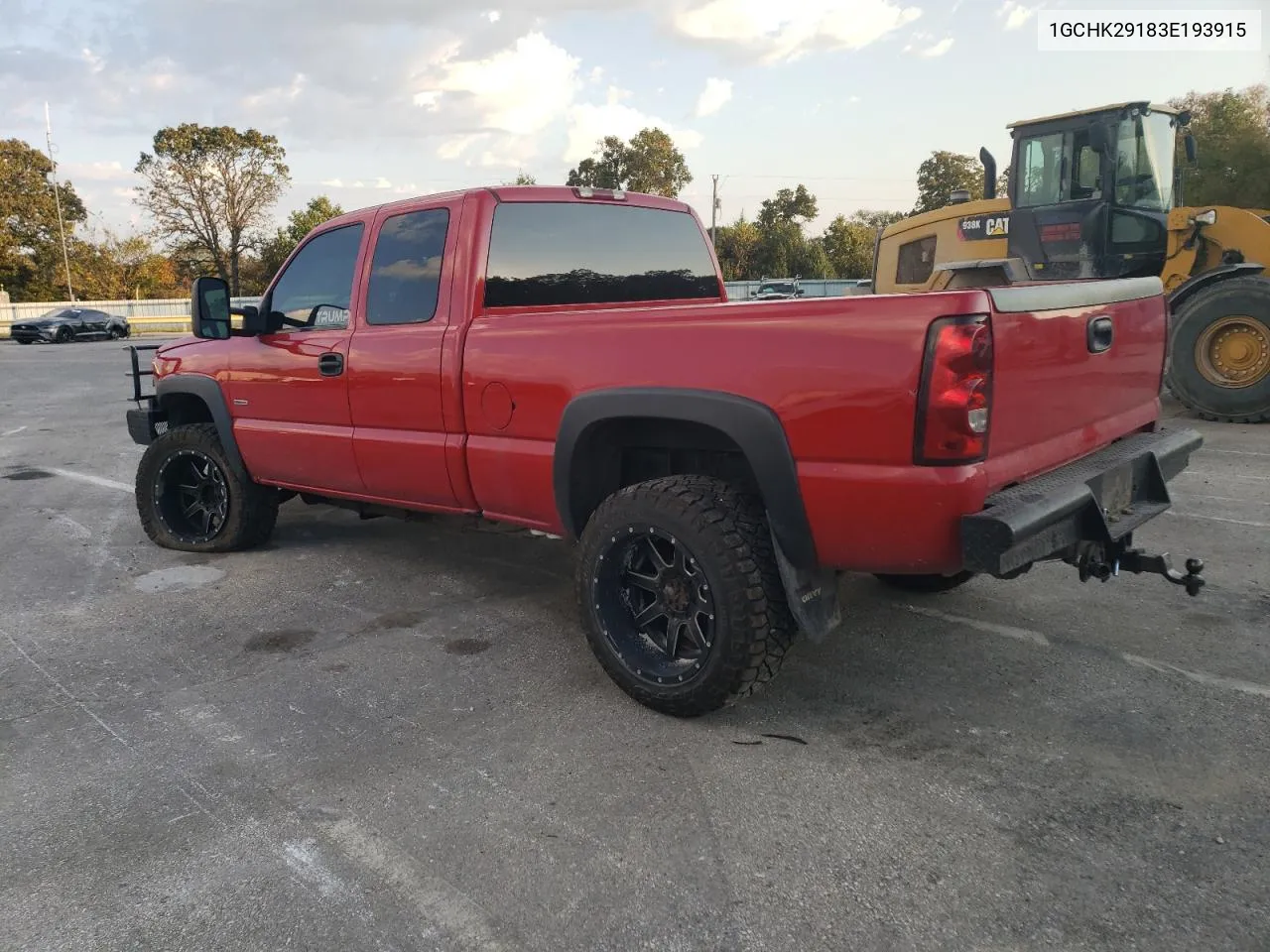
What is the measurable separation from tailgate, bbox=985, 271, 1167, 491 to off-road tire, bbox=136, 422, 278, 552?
166 inches

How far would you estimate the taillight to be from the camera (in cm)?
259

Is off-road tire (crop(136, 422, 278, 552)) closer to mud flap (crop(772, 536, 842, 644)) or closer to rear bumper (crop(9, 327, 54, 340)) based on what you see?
mud flap (crop(772, 536, 842, 644))

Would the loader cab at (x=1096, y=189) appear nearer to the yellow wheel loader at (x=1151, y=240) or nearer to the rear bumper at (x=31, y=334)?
the yellow wheel loader at (x=1151, y=240)

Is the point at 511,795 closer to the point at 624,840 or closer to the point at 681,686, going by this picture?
the point at 624,840

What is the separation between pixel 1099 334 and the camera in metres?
3.23

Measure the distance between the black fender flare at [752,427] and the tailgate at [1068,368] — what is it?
1.93ft

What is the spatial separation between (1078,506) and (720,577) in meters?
1.14

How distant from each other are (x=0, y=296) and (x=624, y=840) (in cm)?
5188

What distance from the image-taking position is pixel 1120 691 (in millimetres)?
3438

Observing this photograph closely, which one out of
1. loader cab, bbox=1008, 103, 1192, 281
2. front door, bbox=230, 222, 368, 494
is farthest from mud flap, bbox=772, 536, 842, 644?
loader cab, bbox=1008, 103, 1192, 281

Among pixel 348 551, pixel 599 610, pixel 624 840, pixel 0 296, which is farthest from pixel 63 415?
pixel 0 296

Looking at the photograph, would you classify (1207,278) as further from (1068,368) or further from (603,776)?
(603,776)

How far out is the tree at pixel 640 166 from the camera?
175 feet

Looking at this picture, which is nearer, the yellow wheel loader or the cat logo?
the yellow wheel loader
